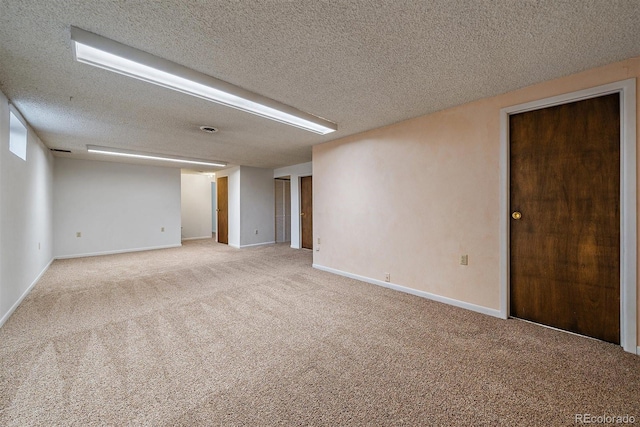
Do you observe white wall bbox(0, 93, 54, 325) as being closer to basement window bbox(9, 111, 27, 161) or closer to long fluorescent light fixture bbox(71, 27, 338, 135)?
basement window bbox(9, 111, 27, 161)

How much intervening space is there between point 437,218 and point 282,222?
5.76 m

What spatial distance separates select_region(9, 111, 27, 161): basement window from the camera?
9.25ft

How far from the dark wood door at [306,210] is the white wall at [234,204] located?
181 centimetres

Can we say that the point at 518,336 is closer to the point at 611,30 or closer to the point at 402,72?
the point at 611,30

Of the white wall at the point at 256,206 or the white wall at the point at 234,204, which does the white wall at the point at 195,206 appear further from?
the white wall at the point at 256,206

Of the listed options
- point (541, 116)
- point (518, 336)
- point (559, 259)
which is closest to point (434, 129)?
point (541, 116)

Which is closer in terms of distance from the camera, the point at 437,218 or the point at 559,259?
the point at 559,259

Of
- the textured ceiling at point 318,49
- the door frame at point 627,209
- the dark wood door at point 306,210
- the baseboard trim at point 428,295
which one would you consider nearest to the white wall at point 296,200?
the dark wood door at point 306,210

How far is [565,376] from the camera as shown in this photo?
1.75 metres

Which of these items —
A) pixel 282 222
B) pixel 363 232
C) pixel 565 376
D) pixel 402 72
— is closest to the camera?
pixel 565 376

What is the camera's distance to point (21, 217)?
3180 mm

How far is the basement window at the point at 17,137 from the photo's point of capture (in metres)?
2.82

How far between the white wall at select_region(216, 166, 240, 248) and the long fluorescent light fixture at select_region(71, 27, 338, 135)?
14.9 feet

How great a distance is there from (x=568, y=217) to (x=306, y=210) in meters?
5.35
